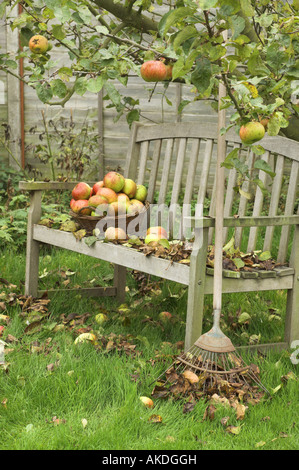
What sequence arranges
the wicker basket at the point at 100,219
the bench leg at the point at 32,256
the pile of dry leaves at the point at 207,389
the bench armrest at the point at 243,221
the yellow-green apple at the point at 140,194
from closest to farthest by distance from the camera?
the pile of dry leaves at the point at 207,389, the bench armrest at the point at 243,221, the wicker basket at the point at 100,219, the yellow-green apple at the point at 140,194, the bench leg at the point at 32,256

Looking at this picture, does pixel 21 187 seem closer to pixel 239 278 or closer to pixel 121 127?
pixel 239 278

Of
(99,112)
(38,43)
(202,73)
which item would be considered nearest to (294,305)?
(202,73)

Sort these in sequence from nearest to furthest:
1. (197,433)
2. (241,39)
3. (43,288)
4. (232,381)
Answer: (241,39), (197,433), (232,381), (43,288)

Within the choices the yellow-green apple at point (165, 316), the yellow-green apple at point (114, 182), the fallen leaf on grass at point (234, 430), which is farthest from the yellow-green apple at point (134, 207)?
the fallen leaf on grass at point (234, 430)

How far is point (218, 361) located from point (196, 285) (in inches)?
12.0

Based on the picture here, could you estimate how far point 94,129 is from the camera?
Result: 5.98 metres

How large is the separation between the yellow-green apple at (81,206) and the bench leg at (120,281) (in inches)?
23.0

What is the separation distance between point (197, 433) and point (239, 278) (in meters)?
0.73

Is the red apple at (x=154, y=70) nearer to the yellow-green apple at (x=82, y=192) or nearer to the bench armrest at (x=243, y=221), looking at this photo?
the bench armrest at (x=243, y=221)

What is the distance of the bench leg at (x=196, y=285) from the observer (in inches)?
91.9

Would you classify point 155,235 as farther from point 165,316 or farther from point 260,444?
point 260,444

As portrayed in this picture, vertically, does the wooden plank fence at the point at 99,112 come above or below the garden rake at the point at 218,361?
above

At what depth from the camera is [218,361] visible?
2.25 meters
